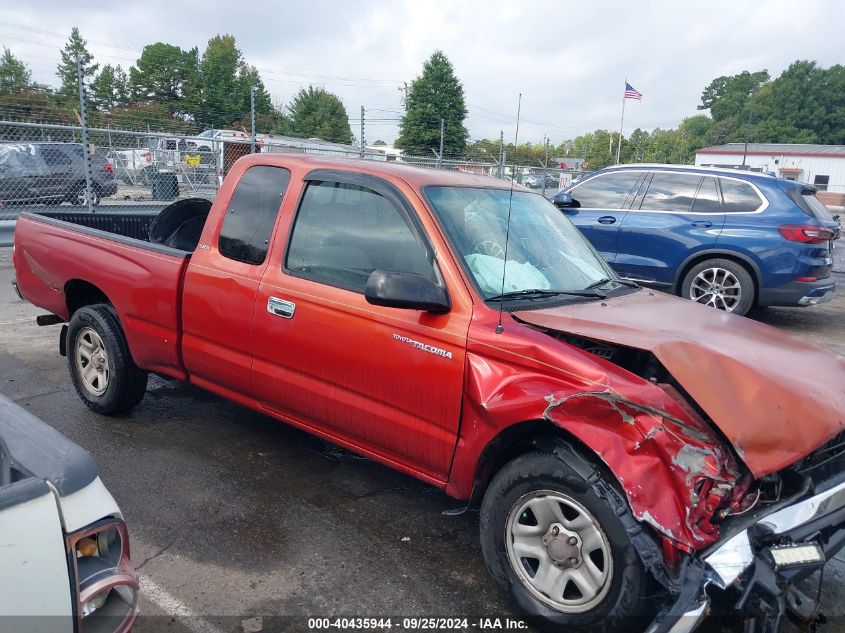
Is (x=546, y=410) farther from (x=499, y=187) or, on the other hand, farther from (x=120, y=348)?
(x=120, y=348)

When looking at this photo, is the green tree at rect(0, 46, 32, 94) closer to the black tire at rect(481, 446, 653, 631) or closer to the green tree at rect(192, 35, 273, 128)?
the green tree at rect(192, 35, 273, 128)

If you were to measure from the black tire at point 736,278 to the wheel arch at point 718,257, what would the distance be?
0.12 feet

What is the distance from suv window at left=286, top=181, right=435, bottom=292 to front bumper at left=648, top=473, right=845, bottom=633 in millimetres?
1653

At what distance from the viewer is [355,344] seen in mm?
3189

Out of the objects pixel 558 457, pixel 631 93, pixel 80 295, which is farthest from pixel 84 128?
pixel 631 93

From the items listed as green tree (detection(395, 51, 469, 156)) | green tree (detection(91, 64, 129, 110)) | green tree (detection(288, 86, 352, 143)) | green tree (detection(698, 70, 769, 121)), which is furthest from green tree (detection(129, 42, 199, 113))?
green tree (detection(698, 70, 769, 121))

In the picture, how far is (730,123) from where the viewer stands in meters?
99.8

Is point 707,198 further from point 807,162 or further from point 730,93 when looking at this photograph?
point 730,93

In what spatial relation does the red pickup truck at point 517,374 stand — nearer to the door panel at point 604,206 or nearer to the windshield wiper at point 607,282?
the windshield wiper at point 607,282

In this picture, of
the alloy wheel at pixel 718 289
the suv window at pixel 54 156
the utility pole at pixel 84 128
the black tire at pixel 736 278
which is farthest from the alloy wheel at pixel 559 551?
the suv window at pixel 54 156

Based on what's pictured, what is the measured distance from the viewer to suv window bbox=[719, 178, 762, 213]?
804cm

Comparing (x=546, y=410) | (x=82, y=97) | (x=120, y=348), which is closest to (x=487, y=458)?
(x=546, y=410)

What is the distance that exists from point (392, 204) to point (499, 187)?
0.85 metres

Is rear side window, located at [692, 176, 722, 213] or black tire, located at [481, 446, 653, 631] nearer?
black tire, located at [481, 446, 653, 631]
